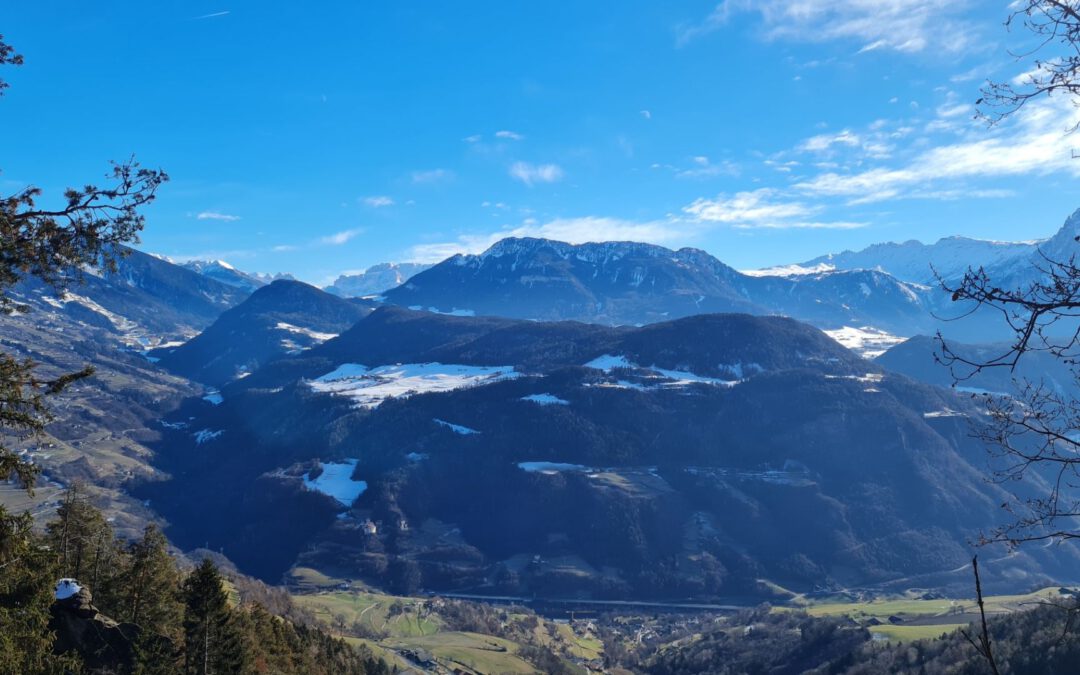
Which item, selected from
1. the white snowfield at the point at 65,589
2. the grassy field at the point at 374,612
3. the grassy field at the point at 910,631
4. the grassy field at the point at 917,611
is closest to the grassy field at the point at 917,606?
the grassy field at the point at 917,611

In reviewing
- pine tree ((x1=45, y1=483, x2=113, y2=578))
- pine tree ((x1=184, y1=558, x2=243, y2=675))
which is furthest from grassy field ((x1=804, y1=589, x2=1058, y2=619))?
pine tree ((x1=45, y1=483, x2=113, y2=578))

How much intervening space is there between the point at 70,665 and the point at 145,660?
662cm

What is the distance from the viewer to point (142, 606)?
148 ft

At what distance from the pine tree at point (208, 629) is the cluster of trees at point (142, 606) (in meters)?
0.05

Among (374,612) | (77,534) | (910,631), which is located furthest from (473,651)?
(77,534)

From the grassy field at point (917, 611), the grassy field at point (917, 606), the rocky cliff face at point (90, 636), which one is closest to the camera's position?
the rocky cliff face at point (90, 636)

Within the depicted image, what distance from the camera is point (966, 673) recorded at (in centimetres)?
9031

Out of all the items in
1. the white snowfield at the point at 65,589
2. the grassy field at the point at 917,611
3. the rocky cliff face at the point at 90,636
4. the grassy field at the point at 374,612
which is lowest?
the grassy field at the point at 374,612

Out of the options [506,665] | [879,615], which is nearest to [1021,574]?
[879,615]

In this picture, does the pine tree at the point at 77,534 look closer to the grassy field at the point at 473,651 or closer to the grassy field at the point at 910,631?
the grassy field at the point at 473,651

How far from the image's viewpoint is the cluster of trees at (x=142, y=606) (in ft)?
96.6

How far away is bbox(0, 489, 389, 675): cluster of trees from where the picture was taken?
29453mm

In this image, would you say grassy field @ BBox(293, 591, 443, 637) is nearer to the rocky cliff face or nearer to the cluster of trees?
the cluster of trees

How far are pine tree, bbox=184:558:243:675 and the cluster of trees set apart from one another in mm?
50
